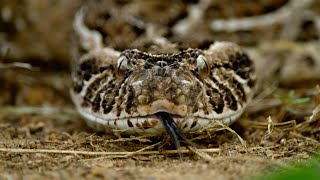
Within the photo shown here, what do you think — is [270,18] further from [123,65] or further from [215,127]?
[123,65]

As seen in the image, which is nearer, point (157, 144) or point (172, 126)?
point (172, 126)

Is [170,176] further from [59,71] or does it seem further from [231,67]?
[59,71]

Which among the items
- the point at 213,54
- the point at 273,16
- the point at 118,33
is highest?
the point at 273,16

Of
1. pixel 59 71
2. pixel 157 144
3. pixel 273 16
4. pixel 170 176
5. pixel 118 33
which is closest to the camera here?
pixel 170 176

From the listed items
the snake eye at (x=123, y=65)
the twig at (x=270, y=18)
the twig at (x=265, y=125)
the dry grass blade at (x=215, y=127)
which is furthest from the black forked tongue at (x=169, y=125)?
the twig at (x=270, y=18)

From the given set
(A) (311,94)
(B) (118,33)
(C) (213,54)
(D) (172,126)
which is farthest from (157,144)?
(A) (311,94)

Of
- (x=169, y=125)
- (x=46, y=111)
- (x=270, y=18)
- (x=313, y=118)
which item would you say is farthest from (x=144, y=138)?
(x=270, y=18)
